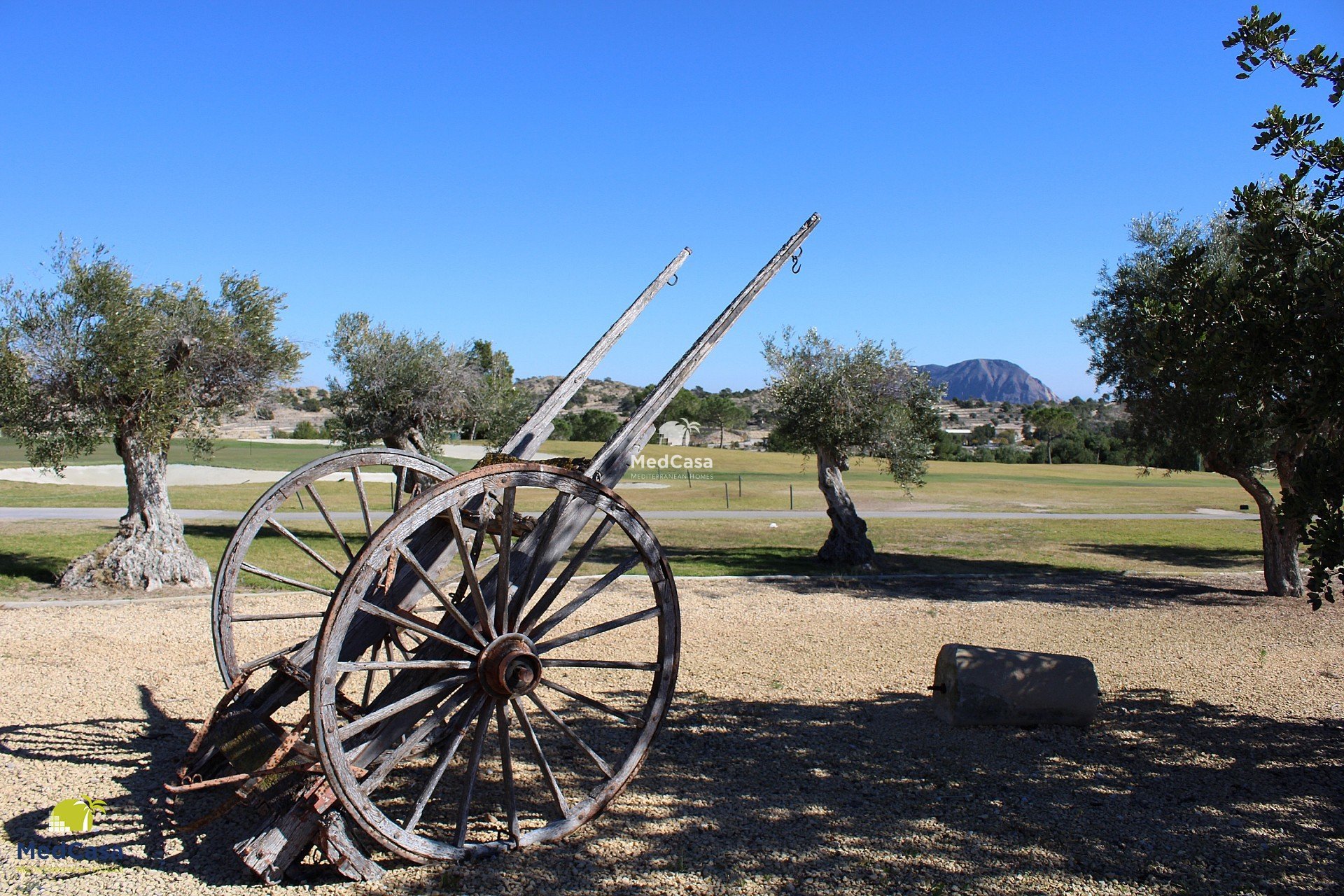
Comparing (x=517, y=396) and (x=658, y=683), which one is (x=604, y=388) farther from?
(x=658, y=683)

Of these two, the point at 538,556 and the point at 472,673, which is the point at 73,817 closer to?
the point at 472,673

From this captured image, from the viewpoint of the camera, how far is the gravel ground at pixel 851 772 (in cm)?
435

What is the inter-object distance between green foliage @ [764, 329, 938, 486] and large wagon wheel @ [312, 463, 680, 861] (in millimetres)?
10931

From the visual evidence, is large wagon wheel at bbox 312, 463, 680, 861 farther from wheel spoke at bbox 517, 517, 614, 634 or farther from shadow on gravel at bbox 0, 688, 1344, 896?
shadow on gravel at bbox 0, 688, 1344, 896

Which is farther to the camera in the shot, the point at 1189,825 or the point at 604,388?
the point at 604,388

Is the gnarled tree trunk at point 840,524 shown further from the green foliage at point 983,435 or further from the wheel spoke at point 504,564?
the green foliage at point 983,435

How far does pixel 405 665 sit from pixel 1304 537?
502 cm

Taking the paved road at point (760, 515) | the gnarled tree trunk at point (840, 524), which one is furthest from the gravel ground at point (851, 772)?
the paved road at point (760, 515)

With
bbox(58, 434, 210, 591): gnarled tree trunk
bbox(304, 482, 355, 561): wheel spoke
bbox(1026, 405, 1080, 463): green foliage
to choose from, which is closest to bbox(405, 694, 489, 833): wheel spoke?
bbox(304, 482, 355, 561): wheel spoke

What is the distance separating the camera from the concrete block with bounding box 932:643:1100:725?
675cm

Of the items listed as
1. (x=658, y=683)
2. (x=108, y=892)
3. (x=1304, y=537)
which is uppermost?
(x=1304, y=537)

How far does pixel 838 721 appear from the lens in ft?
22.9

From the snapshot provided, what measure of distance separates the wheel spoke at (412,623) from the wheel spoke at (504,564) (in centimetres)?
19

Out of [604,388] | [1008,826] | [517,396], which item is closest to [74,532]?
[517,396]
